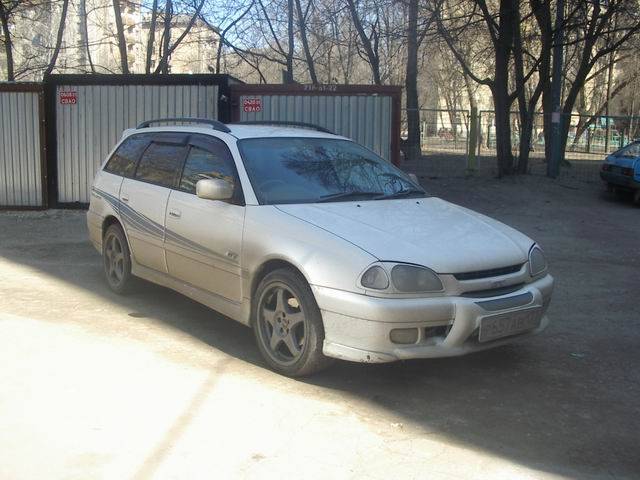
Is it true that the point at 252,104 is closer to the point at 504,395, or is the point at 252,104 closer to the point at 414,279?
the point at 414,279

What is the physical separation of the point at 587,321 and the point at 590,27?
14.4 meters

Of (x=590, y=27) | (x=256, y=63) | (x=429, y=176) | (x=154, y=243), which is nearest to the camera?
(x=154, y=243)

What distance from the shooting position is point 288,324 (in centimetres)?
478

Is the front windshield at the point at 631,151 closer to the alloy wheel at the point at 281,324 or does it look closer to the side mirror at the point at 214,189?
the side mirror at the point at 214,189

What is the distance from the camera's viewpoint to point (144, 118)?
493 inches

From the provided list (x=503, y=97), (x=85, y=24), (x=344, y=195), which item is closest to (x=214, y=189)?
(x=344, y=195)

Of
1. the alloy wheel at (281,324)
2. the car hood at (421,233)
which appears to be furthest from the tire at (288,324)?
the car hood at (421,233)

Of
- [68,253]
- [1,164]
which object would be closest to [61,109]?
[1,164]

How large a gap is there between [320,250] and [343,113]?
26.7 feet

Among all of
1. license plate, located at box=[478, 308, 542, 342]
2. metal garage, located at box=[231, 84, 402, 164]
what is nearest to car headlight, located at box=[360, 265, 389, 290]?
license plate, located at box=[478, 308, 542, 342]

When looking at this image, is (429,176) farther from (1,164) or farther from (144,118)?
(1,164)

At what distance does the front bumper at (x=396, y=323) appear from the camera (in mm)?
4285

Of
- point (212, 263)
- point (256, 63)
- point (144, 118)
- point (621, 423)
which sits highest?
point (256, 63)

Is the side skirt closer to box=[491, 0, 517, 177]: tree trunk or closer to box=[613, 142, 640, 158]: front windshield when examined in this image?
box=[491, 0, 517, 177]: tree trunk
